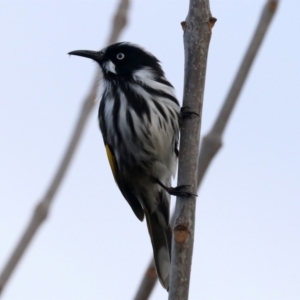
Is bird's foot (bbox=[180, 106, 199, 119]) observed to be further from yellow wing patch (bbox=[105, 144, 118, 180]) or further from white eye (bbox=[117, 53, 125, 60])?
white eye (bbox=[117, 53, 125, 60])

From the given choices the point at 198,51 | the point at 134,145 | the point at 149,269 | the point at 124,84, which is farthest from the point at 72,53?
the point at 149,269

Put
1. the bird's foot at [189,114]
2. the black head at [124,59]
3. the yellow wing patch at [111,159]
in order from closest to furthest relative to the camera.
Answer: the bird's foot at [189,114]
the yellow wing patch at [111,159]
the black head at [124,59]

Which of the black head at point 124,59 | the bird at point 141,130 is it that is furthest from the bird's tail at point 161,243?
the black head at point 124,59

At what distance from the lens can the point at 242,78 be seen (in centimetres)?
271

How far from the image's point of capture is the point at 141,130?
462 cm

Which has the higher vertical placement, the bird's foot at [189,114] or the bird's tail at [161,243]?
the bird's foot at [189,114]

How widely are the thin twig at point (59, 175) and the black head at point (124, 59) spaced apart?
186cm

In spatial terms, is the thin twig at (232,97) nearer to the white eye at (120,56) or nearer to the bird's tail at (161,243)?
the bird's tail at (161,243)

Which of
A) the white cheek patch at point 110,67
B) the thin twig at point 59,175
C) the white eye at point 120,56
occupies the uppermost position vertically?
the white eye at point 120,56

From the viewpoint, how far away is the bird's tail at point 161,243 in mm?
4508

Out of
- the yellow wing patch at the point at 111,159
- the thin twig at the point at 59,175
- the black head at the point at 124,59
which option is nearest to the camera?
the thin twig at the point at 59,175

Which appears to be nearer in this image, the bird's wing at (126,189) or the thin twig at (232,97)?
the thin twig at (232,97)

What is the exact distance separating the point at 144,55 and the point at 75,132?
232 centimetres

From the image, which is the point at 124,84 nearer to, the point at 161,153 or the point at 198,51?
the point at 161,153
